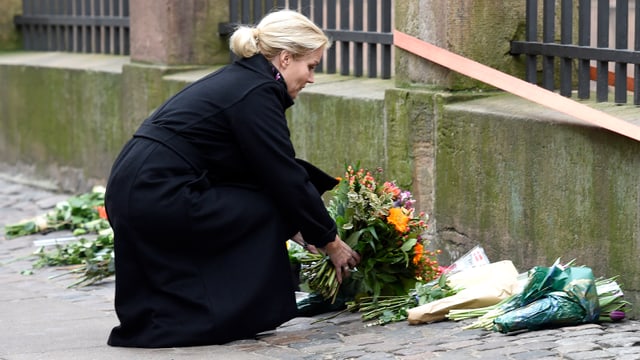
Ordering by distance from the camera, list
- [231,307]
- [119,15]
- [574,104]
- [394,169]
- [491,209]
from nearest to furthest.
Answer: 1. [231,307]
2. [574,104]
3. [491,209]
4. [394,169]
5. [119,15]

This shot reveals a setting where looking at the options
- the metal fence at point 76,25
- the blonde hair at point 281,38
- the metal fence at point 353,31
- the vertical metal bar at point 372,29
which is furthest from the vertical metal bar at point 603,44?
the metal fence at point 76,25

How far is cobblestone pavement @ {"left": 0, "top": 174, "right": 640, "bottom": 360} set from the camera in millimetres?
4551

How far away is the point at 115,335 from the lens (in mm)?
4965

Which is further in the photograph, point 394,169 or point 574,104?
point 394,169

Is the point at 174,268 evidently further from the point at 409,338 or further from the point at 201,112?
the point at 409,338

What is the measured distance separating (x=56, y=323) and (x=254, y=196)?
1.17 meters

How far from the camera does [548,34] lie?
19.4 ft

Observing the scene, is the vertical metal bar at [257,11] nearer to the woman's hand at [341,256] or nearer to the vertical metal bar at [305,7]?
the vertical metal bar at [305,7]

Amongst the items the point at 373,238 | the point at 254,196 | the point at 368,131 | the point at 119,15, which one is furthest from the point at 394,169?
the point at 119,15

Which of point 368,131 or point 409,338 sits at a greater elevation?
point 368,131

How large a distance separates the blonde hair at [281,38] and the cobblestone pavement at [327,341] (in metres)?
1.12

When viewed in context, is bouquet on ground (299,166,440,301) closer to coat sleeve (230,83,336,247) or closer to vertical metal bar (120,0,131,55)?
Result: coat sleeve (230,83,336,247)

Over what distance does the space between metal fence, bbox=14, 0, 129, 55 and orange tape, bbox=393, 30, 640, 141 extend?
3.83 m

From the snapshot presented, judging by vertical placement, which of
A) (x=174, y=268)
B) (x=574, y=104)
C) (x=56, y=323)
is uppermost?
(x=574, y=104)
